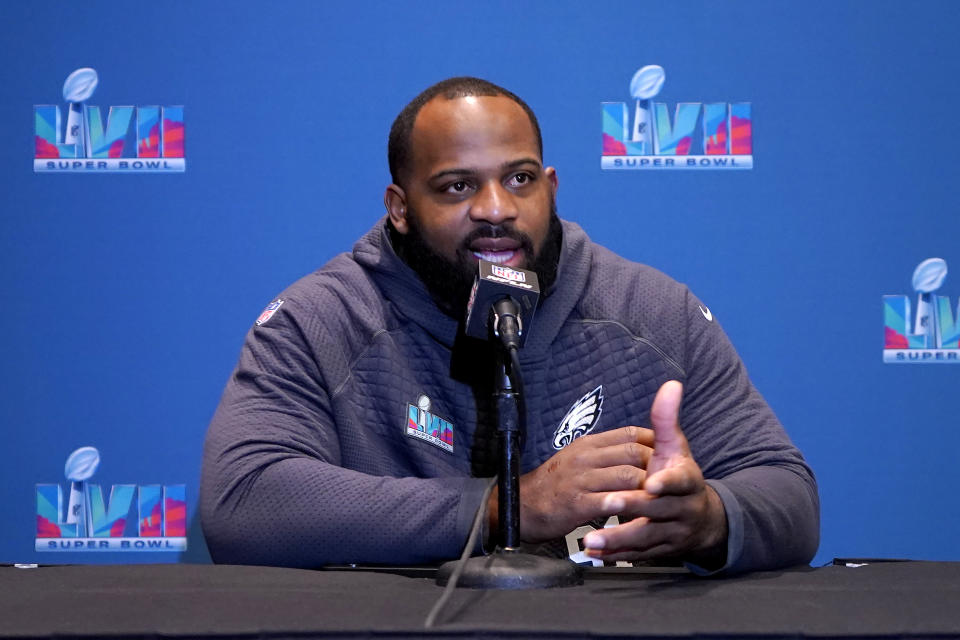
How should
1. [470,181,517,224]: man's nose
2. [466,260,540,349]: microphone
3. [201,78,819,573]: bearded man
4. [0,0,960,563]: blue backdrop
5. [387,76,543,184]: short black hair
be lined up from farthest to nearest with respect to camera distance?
[0,0,960,563]: blue backdrop
[387,76,543,184]: short black hair
[470,181,517,224]: man's nose
[201,78,819,573]: bearded man
[466,260,540,349]: microphone

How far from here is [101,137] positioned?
7.42ft

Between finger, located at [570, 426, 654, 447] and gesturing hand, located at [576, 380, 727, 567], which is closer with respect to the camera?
gesturing hand, located at [576, 380, 727, 567]

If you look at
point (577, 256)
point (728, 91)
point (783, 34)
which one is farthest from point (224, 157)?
point (783, 34)

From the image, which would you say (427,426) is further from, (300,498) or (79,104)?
(79,104)

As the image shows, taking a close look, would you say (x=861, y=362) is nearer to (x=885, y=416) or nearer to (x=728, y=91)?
(x=885, y=416)

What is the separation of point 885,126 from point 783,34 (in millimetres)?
295

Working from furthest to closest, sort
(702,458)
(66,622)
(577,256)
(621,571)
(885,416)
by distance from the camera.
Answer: (885,416) < (577,256) < (702,458) < (621,571) < (66,622)

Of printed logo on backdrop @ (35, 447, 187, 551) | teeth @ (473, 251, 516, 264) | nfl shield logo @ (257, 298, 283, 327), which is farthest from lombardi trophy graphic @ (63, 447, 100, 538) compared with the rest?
teeth @ (473, 251, 516, 264)

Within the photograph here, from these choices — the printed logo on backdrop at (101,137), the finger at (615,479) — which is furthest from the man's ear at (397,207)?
the finger at (615,479)

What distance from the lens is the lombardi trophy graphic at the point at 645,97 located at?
224cm

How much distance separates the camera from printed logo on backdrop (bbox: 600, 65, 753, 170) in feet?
7.34

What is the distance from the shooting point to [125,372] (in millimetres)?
2230

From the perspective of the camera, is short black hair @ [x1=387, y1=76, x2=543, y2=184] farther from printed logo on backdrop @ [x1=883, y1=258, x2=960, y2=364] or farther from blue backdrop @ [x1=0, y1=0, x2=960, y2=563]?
printed logo on backdrop @ [x1=883, y1=258, x2=960, y2=364]

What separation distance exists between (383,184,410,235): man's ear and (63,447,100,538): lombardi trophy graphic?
0.89 metres
